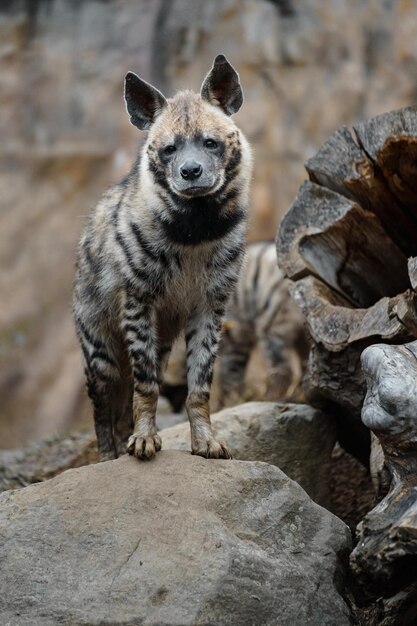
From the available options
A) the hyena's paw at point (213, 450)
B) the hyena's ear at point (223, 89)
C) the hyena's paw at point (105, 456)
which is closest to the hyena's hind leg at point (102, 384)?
the hyena's paw at point (105, 456)

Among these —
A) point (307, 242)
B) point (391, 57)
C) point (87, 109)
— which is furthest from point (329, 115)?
point (307, 242)

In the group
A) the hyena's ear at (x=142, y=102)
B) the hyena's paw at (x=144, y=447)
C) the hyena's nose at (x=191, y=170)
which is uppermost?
the hyena's ear at (x=142, y=102)

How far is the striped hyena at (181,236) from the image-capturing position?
4352 millimetres

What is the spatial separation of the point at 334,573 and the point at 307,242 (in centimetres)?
161

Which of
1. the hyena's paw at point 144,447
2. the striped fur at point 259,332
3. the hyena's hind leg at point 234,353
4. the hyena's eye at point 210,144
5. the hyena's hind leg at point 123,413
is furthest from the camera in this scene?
the hyena's hind leg at point 234,353

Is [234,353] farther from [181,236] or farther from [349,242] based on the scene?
[181,236]

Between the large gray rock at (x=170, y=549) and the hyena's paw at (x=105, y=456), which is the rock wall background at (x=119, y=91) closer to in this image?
the hyena's paw at (x=105, y=456)

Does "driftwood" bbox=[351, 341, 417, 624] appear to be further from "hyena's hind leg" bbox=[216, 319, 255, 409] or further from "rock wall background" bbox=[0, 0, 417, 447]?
"rock wall background" bbox=[0, 0, 417, 447]

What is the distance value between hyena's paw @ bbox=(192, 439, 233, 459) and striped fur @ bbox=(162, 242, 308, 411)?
3679mm

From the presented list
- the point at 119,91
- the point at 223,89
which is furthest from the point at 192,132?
the point at 119,91

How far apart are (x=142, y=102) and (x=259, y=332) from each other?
13.5 ft

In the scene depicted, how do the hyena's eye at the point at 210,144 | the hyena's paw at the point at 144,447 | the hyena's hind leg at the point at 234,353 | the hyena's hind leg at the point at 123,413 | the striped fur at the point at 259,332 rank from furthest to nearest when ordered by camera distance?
the hyena's hind leg at the point at 234,353 < the striped fur at the point at 259,332 < the hyena's hind leg at the point at 123,413 < the hyena's eye at the point at 210,144 < the hyena's paw at the point at 144,447

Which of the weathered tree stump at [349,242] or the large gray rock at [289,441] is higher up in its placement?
the weathered tree stump at [349,242]

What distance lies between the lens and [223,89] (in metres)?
4.62
